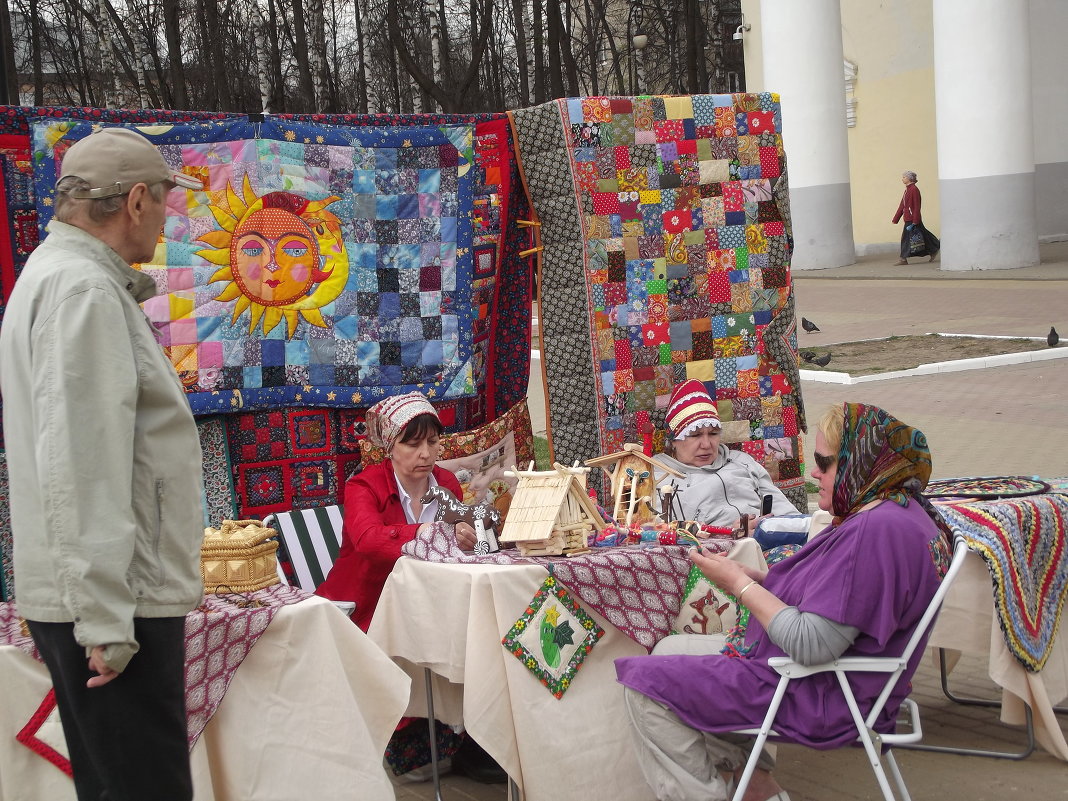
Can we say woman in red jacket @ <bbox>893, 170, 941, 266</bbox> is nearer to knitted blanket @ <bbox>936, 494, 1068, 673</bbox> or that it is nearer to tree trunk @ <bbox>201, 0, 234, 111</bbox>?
tree trunk @ <bbox>201, 0, 234, 111</bbox>

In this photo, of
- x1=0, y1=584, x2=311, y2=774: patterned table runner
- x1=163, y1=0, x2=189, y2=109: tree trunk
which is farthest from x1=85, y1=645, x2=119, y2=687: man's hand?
x1=163, y1=0, x2=189, y2=109: tree trunk

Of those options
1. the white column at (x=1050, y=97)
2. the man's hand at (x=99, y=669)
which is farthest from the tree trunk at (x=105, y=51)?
the man's hand at (x=99, y=669)

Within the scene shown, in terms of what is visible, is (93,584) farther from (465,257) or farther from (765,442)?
(765,442)

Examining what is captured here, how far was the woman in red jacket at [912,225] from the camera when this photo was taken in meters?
21.8

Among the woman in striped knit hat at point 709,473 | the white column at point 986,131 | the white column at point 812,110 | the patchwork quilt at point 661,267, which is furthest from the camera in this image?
the white column at point 812,110

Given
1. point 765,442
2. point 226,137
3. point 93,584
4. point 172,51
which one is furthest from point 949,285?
point 93,584

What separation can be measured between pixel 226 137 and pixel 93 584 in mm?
3350

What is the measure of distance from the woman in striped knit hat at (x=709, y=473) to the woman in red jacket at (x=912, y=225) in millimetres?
17794

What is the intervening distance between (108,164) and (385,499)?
2.31 meters

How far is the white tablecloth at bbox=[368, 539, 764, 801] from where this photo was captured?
12.4ft

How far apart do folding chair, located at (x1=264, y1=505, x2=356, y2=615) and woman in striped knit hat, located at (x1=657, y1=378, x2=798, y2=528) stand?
1.37 m

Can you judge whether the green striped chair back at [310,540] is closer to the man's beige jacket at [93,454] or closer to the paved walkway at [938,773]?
the paved walkway at [938,773]

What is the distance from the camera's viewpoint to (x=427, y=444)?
4559 mm

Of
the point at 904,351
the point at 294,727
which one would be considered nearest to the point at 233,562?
the point at 294,727
